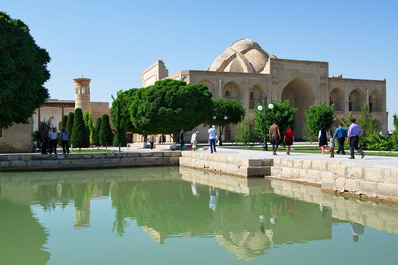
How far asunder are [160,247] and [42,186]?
291 inches

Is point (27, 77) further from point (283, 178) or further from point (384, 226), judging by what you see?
point (384, 226)

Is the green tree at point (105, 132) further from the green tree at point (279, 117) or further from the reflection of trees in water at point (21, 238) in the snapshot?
the reflection of trees in water at point (21, 238)

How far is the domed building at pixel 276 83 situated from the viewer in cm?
4006

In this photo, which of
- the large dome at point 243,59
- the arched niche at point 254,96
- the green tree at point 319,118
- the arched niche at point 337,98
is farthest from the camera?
the arched niche at point 337,98

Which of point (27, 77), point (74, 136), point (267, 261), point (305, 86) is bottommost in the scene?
point (267, 261)

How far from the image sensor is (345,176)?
348 inches

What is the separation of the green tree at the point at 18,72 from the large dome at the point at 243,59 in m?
28.2

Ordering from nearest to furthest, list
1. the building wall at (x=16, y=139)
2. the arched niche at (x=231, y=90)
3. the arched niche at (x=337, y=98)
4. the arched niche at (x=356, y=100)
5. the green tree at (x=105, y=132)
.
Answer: the building wall at (x=16, y=139) < the green tree at (x=105, y=132) < the arched niche at (x=231, y=90) < the arched niche at (x=337, y=98) < the arched niche at (x=356, y=100)

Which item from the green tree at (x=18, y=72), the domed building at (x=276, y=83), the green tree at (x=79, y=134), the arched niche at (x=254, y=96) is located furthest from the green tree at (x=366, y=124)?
the arched niche at (x=254, y=96)

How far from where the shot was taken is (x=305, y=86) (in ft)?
143

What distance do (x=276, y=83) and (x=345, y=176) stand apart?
33.6 m

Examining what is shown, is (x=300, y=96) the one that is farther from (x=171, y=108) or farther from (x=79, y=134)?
(x=79, y=134)

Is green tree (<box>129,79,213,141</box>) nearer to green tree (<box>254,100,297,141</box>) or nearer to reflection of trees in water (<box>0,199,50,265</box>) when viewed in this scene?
green tree (<box>254,100,297,141</box>)

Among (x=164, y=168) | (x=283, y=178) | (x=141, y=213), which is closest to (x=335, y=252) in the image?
(x=141, y=213)
